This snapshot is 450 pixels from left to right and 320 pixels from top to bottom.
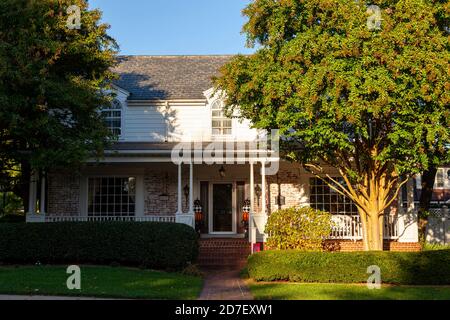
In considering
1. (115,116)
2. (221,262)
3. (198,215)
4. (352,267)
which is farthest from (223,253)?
(115,116)

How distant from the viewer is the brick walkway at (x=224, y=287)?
10.6 meters

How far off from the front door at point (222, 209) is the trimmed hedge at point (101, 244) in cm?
443

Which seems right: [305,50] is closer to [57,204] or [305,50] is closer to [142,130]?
[142,130]

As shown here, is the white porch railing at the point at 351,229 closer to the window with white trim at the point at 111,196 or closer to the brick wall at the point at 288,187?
A: the brick wall at the point at 288,187

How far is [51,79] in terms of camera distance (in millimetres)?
14281

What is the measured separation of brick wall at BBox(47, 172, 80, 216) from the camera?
19.1 meters

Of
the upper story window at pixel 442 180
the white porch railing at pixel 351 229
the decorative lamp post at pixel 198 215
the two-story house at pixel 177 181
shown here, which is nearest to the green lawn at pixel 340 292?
the white porch railing at pixel 351 229

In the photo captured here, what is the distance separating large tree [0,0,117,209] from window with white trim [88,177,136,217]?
4.07 meters

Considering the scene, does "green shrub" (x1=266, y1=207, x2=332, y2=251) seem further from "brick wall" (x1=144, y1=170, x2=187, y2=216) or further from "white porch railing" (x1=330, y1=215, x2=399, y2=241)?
"brick wall" (x1=144, y1=170, x2=187, y2=216)

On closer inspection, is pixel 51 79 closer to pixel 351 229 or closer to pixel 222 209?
pixel 222 209

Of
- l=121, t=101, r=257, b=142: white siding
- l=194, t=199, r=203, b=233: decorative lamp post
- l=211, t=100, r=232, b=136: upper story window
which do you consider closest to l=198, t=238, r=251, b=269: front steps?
l=194, t=199, r=203, b=233: decorative lamp post

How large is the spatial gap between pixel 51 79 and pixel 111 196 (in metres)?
6.27

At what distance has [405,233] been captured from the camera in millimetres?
17266
